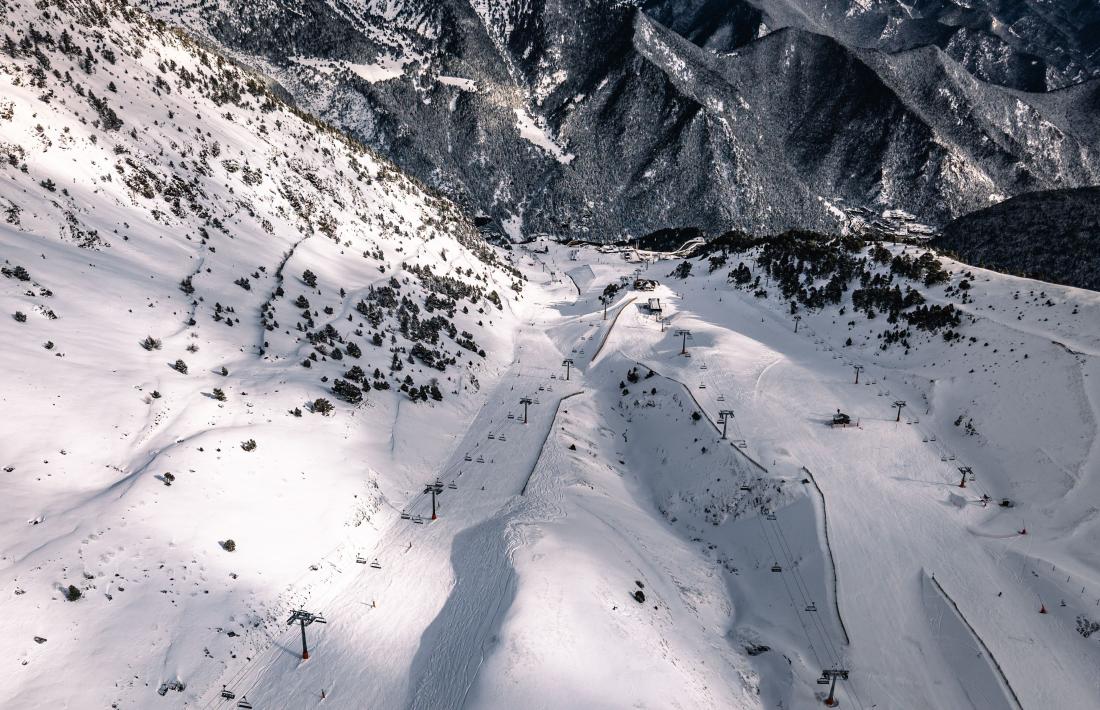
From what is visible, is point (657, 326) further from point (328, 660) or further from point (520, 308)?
point (328, 660)

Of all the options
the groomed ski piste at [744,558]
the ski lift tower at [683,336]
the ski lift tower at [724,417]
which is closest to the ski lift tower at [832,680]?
the groomed ski piste at [744,558]

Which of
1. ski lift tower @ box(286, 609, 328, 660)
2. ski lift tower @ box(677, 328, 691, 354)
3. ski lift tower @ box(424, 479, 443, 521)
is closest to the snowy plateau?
ski lift tower @ box(286, 609, 328, 660)

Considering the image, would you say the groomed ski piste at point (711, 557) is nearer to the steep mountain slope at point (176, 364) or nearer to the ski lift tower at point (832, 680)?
the steep mountain slope at point (176, 364)

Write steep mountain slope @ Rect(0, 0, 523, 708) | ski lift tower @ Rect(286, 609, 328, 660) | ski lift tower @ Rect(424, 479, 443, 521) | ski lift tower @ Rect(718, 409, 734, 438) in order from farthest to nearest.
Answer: ski lift tower @ Rect(718, 409, 734, 438) → ski lift tower @ Rect(424, 479, 443, 521) → ski lift tower @ Rect(286, 609, 328, 660) → steep mountain slope @ Rect(0, 0, 523, 708)

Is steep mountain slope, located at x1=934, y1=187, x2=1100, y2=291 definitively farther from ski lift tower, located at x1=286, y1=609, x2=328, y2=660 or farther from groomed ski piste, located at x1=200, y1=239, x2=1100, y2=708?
ski lift tower, located at x1=286, y1=609, x2=328, y2=660

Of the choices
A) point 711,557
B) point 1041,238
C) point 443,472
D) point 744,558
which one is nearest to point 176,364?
point 443,472
